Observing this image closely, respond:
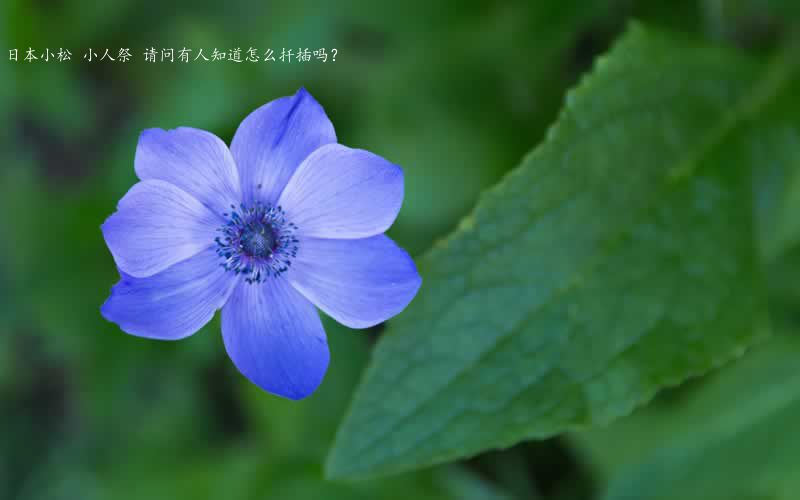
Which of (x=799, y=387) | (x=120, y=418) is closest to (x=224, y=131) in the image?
(x=120, y=418)

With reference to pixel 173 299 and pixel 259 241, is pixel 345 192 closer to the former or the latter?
pixel 259 241

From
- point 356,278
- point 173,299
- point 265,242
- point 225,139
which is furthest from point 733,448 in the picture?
point 225,139

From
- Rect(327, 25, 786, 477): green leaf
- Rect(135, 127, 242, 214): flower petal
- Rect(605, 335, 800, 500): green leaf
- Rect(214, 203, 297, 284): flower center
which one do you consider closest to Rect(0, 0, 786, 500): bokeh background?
Rect(605, 335, 800, 500): green leaf

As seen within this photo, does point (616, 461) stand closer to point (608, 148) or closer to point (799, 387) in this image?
point (799, 387)

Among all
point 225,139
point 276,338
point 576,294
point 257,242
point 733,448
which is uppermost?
point 225,139

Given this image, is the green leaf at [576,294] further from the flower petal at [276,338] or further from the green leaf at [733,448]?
the green leaf at [733,448]

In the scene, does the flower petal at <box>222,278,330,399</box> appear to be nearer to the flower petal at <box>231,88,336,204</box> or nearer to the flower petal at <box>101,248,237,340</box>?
the flower petal at <box>101,248,237,340</box>

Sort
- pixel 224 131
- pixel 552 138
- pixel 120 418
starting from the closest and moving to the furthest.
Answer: pixel 552 138
pixel 224 131
pixel 120 418

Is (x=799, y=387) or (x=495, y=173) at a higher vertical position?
(x=495, y=173)
